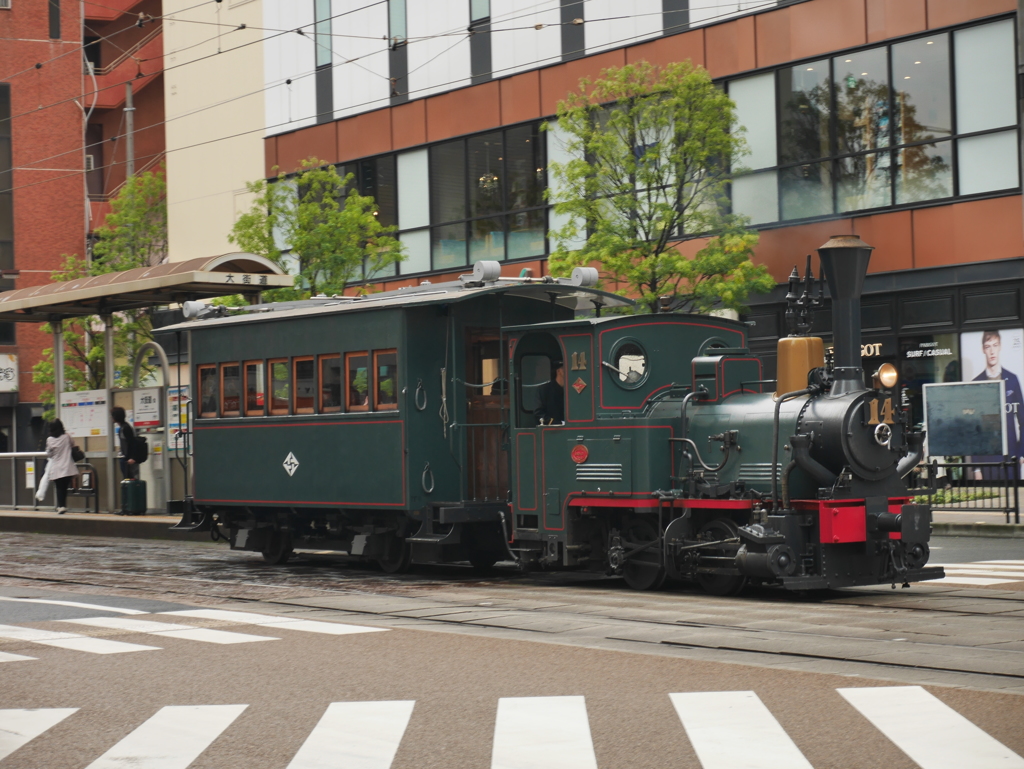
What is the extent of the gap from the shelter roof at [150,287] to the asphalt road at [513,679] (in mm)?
8340

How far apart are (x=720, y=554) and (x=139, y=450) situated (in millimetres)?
14249

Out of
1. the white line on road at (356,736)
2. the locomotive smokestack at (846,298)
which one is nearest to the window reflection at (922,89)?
the locomotive smokestack at (846,298)

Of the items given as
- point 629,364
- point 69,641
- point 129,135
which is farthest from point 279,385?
point 129,135

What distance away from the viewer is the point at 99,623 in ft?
39.8

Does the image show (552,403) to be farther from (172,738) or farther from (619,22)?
(619,22)

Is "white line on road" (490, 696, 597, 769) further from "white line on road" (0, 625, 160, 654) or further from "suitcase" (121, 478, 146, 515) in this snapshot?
"suitcase" (121, 478, 146, 515)

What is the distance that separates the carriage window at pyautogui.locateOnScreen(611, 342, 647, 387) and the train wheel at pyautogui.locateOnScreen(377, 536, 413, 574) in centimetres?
375

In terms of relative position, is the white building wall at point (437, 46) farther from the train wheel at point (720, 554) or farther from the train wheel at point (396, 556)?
the train wheel at point (720, 554)

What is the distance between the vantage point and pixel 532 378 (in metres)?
15.2

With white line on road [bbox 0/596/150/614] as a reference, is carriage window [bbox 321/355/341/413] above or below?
above

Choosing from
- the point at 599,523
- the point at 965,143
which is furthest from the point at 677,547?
Answer: the point at 965,143

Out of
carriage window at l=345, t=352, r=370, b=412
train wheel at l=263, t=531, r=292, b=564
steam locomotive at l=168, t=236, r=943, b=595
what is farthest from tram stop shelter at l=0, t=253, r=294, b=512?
carriage window at l=345, t=352, r=370, b=412

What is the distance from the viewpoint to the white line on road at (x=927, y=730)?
6.50 m

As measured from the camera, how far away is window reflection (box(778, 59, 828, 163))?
27.2 meters
